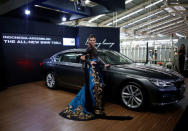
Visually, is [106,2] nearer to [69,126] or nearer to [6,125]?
[69,126]

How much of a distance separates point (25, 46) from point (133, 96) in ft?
16.1

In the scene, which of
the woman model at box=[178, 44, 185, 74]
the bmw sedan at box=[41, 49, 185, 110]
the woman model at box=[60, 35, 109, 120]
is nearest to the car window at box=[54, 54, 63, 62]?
the bmw sedan at box=[41, 49, 185, 110]

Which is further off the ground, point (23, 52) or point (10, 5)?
point (10, 5)

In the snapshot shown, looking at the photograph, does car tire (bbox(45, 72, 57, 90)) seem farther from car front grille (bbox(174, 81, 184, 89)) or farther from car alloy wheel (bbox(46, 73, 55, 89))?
car front grille (bbox(174, 81, 184, 89))

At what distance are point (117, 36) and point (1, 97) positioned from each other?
19.3 feet

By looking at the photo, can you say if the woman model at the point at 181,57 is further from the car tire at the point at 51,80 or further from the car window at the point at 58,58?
the car tire at the point at 51,80

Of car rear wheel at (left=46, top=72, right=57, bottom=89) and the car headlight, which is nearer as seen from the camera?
the car headlight

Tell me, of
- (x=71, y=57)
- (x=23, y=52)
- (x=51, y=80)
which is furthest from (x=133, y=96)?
(x=23, y=52)

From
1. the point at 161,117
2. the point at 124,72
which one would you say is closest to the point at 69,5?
the point at 124,72

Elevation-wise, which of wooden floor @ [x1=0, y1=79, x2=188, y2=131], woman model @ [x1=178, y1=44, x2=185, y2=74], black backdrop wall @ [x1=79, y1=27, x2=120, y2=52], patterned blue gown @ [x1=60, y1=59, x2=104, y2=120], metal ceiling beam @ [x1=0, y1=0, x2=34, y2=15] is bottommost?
wooden floor @ [x1=0, y1=79, x2=188, y2=131]

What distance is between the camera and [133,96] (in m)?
3.08

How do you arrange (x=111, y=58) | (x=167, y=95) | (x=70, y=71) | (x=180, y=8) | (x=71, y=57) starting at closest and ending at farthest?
(x=167, y=95) → (x=111, y=58) → (x=70, y=71) → (x=71, y=57) → (x=180, y=8)

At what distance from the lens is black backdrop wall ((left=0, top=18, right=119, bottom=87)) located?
552cm

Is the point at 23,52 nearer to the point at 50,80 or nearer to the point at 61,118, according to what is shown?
the point at 50,80
